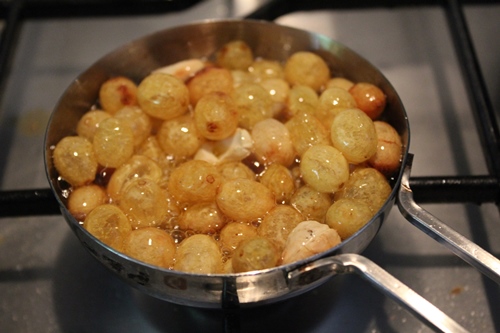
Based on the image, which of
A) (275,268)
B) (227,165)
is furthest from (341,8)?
(275,268)

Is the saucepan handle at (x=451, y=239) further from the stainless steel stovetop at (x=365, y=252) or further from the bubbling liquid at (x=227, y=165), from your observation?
the stainless steel stovetop at (x=365, y=252)

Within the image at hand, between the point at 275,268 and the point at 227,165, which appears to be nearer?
the point at 275,268

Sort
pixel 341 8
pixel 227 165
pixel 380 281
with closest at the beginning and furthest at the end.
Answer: pixel 380 281 → pixel 227 165 → pixel 341 8

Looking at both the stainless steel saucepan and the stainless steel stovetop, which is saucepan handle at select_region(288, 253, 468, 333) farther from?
the stainless steel stovetop

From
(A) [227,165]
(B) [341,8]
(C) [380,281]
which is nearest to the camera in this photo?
(C) [380,281]

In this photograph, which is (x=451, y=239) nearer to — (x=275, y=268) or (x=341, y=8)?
(x=275, y=268)

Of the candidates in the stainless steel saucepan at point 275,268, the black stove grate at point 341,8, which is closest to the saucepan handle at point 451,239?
the stainless steel saucepan at point 275,268
